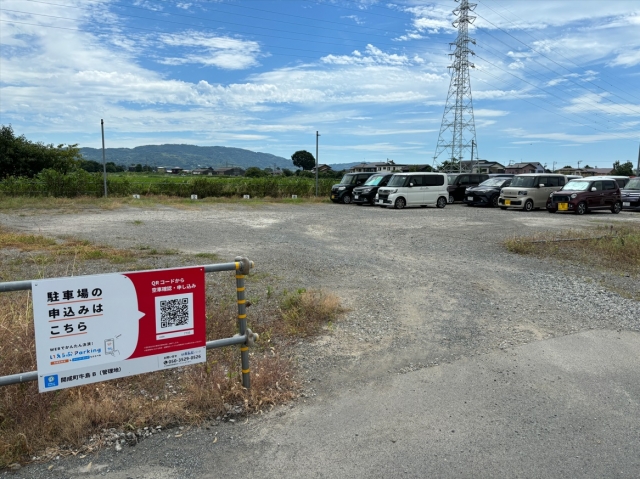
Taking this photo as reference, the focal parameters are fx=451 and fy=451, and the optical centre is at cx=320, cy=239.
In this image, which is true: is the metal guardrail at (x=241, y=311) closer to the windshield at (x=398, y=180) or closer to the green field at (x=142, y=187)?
the windshield at (x=398, y=180)

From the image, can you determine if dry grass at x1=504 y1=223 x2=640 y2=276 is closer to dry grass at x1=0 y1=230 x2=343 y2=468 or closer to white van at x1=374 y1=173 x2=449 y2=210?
dry grass at x1=0 y1=230 x2=343 y2=468

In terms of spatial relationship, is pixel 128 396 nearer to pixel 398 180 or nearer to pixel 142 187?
pixel 398 180

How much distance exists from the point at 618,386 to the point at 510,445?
4.80 feet

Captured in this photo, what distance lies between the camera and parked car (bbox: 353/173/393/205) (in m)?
23.3

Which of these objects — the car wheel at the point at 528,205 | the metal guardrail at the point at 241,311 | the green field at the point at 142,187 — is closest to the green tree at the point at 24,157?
A: the green field at the point at 142,187

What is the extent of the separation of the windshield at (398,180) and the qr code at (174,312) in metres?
Answer: 19.9

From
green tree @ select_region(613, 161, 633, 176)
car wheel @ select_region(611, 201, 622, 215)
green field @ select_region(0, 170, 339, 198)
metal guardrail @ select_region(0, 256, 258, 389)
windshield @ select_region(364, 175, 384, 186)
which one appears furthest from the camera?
green tree @ select_region(613, 161, 633, 176)

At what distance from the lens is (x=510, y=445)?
9.43 feet

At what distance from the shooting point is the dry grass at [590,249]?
338 inches

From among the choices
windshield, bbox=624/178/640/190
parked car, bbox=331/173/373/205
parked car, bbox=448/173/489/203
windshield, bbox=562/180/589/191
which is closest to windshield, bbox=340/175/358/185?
parked car, bbox=331/173/373/205

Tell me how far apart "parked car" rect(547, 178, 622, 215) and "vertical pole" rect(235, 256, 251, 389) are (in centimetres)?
1958

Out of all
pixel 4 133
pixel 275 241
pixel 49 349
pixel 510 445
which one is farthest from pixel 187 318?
pixel 4 133

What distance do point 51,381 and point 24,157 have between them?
3765 cm

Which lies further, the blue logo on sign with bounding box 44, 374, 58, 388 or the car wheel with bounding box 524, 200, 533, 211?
the car wheel with bounding box 524, 200, 533, 211
